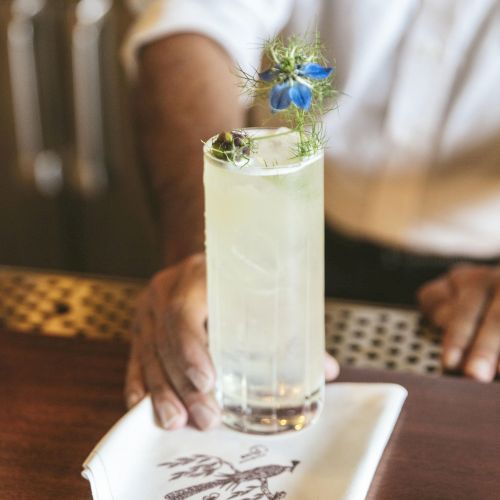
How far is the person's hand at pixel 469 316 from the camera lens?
116 centimetres

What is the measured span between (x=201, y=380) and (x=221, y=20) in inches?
39.8

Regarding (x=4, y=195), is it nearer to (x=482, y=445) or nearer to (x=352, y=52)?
(x=352, y=52)

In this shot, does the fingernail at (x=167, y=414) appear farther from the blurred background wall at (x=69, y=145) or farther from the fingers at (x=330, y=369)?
the blurred background wall at (x=69, y=145)

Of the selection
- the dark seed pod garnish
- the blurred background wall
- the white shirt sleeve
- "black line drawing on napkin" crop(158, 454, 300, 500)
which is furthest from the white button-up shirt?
the blurred background wall

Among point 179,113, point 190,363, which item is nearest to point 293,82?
point 190,363

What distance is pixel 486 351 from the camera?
1.17 m

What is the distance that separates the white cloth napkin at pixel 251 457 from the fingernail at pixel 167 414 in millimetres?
10

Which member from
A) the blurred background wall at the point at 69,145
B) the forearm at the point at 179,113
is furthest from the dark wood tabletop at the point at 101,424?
the blurred background wall at the point at 69,145

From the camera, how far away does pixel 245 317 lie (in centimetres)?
94

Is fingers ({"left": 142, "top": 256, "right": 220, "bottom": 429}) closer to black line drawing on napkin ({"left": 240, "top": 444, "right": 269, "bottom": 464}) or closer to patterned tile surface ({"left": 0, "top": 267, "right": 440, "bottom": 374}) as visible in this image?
black line drawing on napkin ({"left": 240, "top": 444, "right": 269, "bottom": 464})

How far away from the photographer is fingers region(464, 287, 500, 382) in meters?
1.14

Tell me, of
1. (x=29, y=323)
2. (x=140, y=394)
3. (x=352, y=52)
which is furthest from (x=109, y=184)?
(x=140, y=394)

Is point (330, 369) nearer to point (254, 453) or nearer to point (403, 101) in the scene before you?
point (254, 453)

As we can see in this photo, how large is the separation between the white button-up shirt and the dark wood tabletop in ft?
2.57
